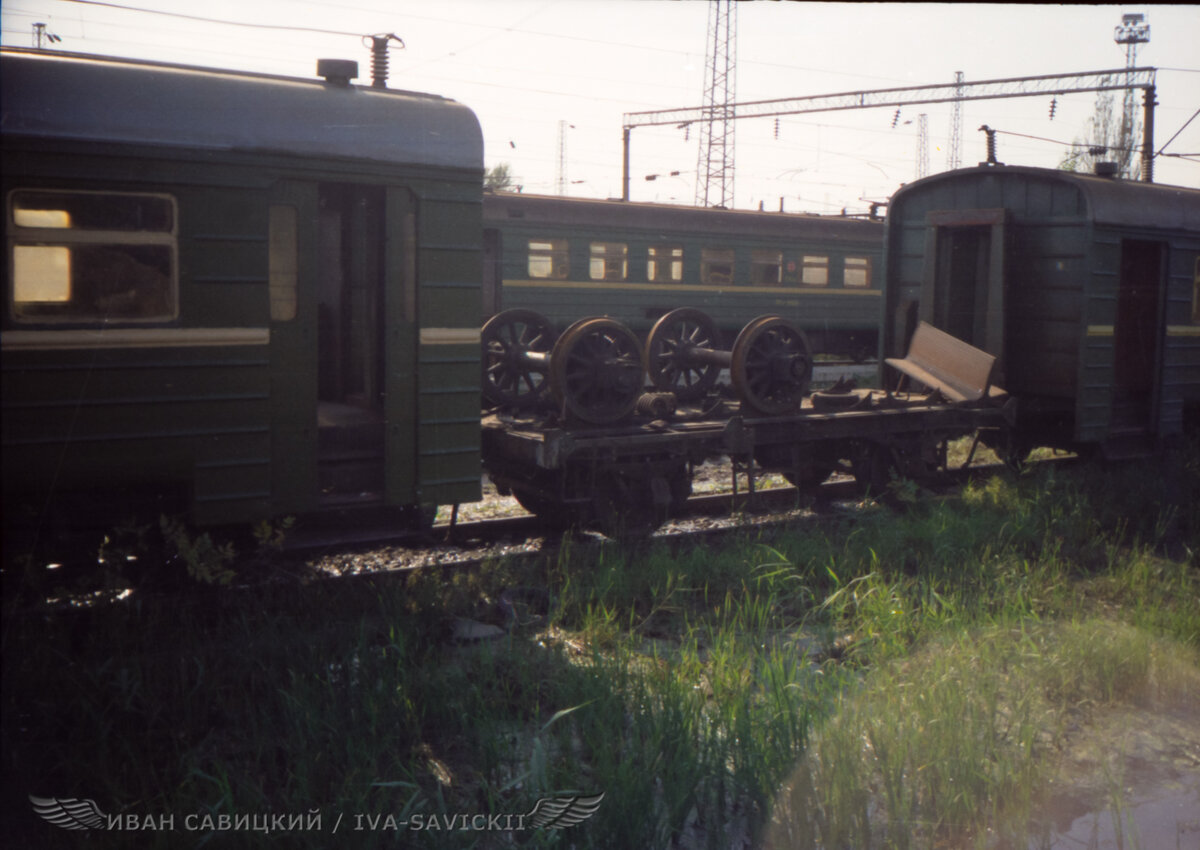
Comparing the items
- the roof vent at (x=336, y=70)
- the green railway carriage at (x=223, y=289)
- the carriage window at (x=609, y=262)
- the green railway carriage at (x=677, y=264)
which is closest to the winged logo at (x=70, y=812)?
the green railway carriage at (x=223, y=289)

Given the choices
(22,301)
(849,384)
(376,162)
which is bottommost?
(849,384)

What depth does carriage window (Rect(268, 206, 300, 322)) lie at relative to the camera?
5707 millimetres

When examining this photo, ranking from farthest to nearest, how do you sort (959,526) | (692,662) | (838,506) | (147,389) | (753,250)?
(753,250) < (838,506) < (959,526) < (147,389) < (692,662)

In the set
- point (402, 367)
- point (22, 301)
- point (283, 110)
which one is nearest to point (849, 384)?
point (402, 367)

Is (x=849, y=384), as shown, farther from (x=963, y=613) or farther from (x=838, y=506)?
(x=963, y=613)

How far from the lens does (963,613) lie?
5.43 m

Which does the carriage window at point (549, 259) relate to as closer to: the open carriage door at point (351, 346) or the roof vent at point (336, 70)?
→ the open carriage door at point (351, 346)

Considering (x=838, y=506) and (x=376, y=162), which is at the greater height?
(x=376, y=162)

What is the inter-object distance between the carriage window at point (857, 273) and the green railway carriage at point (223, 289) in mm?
15528

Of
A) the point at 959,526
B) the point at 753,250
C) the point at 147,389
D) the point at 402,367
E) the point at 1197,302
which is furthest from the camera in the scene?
the point at 753,250

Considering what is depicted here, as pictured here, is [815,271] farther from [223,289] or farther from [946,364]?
[223,289]

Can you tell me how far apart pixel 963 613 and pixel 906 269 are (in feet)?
20.4

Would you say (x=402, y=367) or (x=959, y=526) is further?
(x=959, y=526)

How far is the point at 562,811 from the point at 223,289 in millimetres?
3377
